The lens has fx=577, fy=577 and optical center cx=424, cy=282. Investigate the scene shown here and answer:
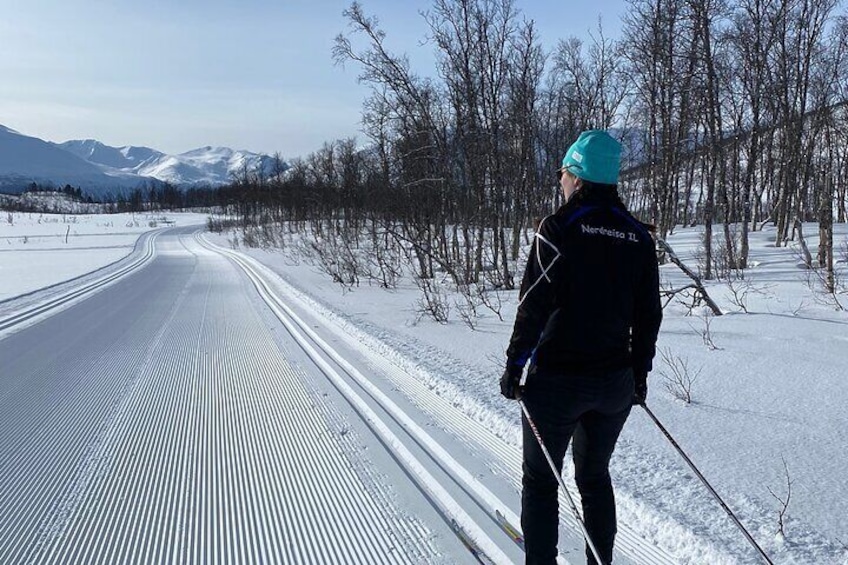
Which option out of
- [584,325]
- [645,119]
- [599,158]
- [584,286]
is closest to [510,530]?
[584,325]

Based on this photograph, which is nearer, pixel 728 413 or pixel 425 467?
pixel 425 467

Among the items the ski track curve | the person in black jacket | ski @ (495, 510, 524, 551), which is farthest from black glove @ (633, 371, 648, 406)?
the ski track curve

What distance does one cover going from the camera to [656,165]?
20.5 m

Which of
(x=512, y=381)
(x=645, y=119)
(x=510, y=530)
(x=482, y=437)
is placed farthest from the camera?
(x=645, y=119)

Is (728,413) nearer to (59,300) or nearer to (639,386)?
(639,386)

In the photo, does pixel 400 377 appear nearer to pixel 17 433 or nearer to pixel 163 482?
pixel 163 482

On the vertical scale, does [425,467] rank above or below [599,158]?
below

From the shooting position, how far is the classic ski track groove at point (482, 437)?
3.04 metres

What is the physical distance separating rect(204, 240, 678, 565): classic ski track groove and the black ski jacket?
4.16ft

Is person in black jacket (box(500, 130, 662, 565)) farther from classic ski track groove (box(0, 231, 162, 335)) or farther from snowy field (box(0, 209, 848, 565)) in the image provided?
classic ski track groove (box(0, 231, 162, 335))

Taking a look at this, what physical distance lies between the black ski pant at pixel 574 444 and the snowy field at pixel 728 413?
2.37 ft

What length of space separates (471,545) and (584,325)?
159 centimetres

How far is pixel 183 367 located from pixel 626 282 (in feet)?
20.5

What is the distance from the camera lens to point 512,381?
243cm
